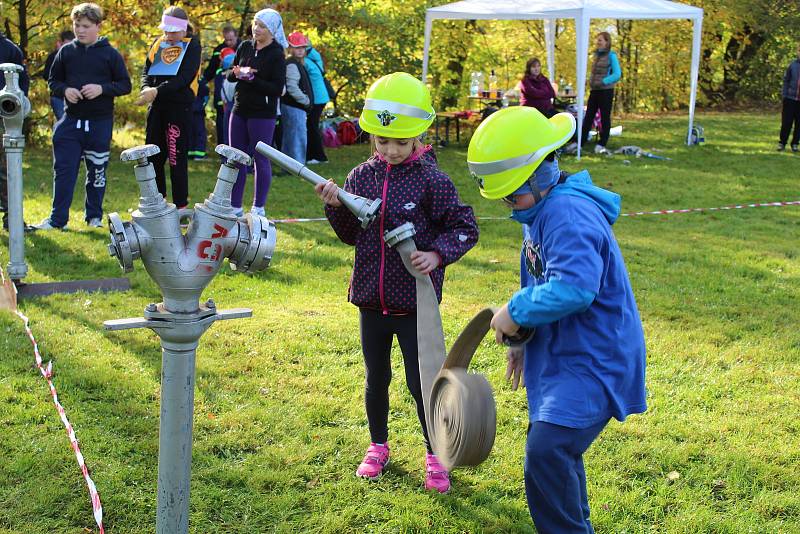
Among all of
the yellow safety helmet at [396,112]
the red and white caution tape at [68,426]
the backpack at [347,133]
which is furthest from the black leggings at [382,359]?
the backpack at [347,133]

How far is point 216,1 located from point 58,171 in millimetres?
6710

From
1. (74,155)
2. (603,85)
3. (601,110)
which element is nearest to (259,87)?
(74,155)

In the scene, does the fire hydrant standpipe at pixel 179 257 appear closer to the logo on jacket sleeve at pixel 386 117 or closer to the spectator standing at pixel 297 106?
the logo on jacket sleeve at pixel 386 117

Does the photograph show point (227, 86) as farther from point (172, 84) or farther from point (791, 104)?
point (791, 104)

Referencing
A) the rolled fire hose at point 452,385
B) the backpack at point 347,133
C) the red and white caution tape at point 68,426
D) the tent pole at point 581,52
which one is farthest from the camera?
the backpack at point 347,133

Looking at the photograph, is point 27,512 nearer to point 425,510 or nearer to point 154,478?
point 154,478

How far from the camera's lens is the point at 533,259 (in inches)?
113

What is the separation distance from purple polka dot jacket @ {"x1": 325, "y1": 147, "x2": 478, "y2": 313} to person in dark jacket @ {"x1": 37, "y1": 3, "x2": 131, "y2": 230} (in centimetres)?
502

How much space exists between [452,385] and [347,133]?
14.0 meters

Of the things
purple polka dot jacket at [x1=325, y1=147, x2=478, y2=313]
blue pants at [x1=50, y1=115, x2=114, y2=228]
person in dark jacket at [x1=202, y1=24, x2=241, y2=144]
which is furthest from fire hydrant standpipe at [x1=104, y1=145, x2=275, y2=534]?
person in dark jacket at [x1=202, y1=24, x2=241, y2=144]

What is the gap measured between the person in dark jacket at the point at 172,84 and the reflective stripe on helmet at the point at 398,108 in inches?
191

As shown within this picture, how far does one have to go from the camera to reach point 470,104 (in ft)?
67.9

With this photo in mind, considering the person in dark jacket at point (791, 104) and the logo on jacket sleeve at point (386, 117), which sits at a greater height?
the logo on jacket sleeve at point (386, 117)

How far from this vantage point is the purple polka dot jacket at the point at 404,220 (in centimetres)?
354
